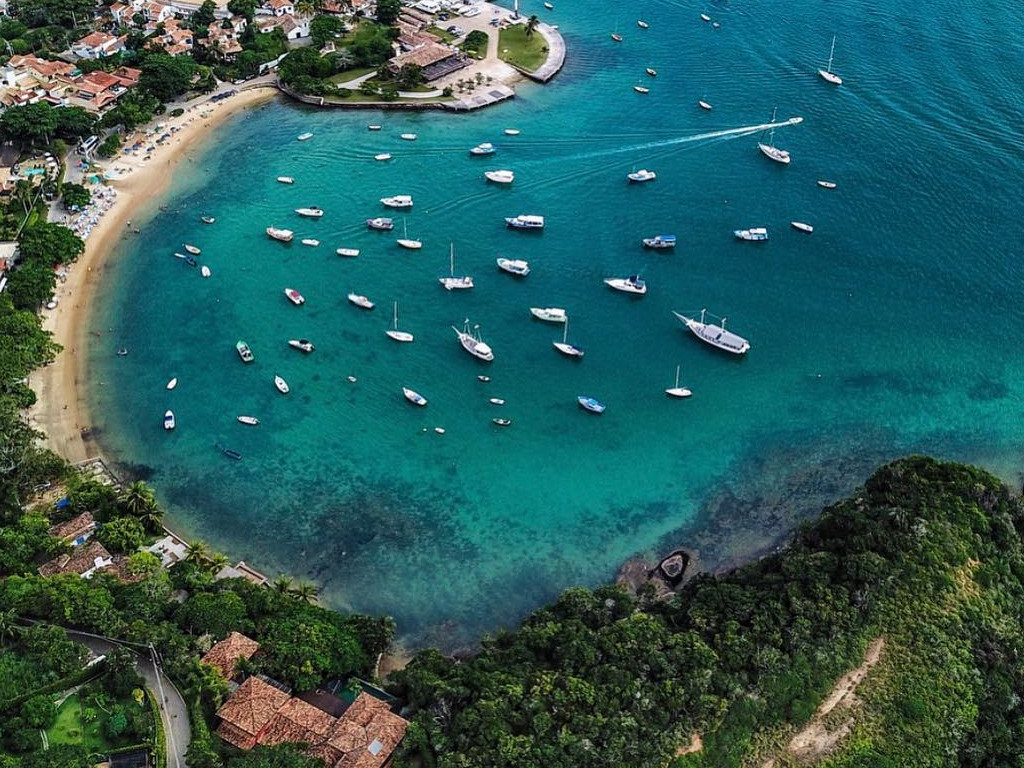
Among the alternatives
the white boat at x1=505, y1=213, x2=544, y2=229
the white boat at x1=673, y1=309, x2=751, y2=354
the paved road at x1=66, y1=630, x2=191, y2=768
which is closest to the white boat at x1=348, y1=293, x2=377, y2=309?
the white boat at x1=505, y1=213, x2=544, y2=229

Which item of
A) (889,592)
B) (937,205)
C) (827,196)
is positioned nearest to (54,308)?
(889,592)

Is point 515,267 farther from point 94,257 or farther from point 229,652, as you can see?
point 229,652

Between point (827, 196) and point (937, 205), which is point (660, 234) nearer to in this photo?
point (827, 196)

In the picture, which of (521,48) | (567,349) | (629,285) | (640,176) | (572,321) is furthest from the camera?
(521,48)

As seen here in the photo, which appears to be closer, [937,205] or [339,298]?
[339,298]

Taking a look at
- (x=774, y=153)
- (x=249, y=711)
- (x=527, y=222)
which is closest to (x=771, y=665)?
(x=249, y=711)

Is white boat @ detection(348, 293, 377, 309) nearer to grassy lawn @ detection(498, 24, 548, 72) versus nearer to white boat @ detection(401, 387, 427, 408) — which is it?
white boat @ detection(401, 387, 427, 408)
